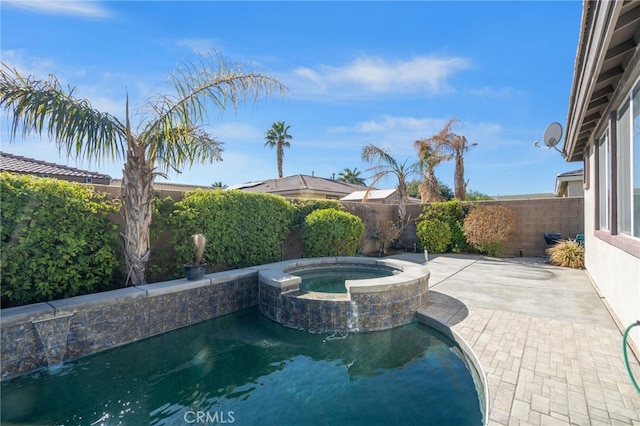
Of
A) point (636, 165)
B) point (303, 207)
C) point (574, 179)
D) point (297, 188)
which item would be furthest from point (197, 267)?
point (574, 179)

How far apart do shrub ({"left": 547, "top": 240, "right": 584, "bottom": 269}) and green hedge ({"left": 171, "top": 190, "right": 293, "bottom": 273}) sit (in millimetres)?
10502

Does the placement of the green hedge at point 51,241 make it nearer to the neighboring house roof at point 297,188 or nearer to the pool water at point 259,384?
the pool water at point 259,384

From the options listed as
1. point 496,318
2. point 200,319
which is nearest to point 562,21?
point 496,318

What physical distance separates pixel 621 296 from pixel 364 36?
370 inches

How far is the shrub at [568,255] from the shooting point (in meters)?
10.5

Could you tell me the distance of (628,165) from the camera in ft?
13.8

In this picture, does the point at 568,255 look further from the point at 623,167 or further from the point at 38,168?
the point at 38,168

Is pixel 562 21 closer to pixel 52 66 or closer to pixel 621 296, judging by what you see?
pixel 621 296

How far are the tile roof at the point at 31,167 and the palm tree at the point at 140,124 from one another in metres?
6.10

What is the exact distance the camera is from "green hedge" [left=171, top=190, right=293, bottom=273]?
767 cm

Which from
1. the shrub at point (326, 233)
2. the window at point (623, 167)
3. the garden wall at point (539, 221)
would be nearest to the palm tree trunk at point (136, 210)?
the shrub at point (326, 233)

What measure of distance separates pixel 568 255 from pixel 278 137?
29.0m

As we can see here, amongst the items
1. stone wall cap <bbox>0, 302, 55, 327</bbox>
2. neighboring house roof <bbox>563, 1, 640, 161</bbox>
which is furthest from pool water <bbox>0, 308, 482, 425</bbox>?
neighboring house roof <bbox>563, 1, 640, 161</bbox>

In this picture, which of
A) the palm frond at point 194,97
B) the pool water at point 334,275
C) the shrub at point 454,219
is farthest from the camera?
the shrub at point 454,219
